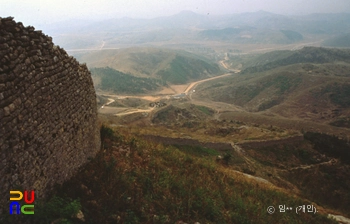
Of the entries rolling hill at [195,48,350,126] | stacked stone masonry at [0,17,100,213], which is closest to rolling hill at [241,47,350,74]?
rolling hill at [195,48,350,126]

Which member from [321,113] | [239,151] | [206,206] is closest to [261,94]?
[321,113]

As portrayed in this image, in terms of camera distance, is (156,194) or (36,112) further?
(156,194)

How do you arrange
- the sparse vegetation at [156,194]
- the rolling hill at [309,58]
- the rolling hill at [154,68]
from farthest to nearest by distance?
the rolling hill at [309,58] < the rolling hill at [154,68] < the sparse vegetation at [156,194]

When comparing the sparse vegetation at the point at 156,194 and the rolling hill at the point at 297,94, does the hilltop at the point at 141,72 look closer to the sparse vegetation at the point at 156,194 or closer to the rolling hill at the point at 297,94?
the rolling hill at the point at 297,94

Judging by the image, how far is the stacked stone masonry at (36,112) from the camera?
4820 mm

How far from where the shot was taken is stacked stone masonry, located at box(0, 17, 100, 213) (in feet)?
15.8

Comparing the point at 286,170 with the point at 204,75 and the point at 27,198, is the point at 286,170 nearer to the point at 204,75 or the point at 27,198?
the point at 27,198

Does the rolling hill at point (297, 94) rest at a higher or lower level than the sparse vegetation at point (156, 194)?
lower

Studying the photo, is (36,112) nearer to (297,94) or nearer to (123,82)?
(297,94)

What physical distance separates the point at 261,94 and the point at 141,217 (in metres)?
116

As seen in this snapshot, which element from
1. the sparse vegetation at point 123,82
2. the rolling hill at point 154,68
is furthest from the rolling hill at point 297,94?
the rolling hill at point 154,68

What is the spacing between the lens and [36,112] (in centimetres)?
567

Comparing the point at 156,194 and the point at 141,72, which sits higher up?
the point at 156,194

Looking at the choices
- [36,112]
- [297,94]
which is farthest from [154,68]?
[36,112]
